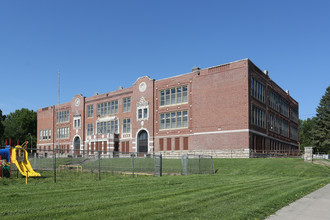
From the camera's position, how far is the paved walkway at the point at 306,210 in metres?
9.77

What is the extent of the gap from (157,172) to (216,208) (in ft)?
50.0

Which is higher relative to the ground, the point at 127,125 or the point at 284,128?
the point at 127,125

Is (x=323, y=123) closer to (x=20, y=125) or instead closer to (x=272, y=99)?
(x=272, y=99)

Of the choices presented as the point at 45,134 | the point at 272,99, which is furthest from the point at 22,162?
the point at 45,134

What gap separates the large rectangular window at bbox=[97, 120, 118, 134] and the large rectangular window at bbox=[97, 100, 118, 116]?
1.94 metres

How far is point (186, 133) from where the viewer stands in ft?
167

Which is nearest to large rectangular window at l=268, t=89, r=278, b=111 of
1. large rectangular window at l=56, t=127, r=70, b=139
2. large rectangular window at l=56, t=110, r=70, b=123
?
large rectangular window at l=56, t=127, r=70, b=139

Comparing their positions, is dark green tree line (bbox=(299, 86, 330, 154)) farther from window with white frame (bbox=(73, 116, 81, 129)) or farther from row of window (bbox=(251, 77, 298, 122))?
window with white frame (bbox=(73, 116, 81, 129))

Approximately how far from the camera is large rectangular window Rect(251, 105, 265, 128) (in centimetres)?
4691

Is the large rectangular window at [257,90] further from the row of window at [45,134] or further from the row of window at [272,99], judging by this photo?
the row of window at [45,134]

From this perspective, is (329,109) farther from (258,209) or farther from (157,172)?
(258,209)

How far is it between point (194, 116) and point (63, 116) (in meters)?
36.6

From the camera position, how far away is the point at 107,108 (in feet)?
213

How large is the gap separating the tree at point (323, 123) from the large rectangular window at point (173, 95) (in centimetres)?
4143
